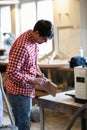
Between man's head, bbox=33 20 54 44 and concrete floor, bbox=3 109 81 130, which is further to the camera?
concrete floor, bbox=3 109 81 130

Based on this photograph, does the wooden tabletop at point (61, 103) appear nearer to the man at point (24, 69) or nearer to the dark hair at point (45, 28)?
the man at point (24, 69)

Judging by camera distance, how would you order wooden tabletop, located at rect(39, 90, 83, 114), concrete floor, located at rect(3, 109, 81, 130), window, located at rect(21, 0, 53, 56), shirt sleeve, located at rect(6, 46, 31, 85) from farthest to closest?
window, located at rect(21, 0, 53, 56) → concrete floor, located at rect(3, 109, 81, 130) → shirt sleeve, located at rect(6, 46, 31, 85) → wooden tabletop, located at rect(39, 90, 83, 114)

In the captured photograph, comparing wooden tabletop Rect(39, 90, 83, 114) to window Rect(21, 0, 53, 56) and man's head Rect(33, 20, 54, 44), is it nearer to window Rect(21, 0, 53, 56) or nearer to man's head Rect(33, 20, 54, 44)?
man's head Rect(33, 20, 54, 44)

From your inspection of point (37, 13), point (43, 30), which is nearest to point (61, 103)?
point (43, 30)

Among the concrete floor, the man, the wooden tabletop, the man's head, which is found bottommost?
the concrete floor

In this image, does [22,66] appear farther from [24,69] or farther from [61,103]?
[61,103]

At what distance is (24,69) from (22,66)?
37 mm

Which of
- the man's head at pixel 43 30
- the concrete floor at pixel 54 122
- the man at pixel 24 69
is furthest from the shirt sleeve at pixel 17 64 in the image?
the concrete floor at pixel 54 122

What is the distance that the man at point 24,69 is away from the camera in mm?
2385

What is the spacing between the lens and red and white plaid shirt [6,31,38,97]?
238 centimetres

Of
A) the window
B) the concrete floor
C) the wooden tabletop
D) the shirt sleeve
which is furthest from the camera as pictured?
the window

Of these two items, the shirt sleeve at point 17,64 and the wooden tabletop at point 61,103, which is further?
the shirt sleeve at point 17,64

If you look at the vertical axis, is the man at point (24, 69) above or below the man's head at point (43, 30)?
below

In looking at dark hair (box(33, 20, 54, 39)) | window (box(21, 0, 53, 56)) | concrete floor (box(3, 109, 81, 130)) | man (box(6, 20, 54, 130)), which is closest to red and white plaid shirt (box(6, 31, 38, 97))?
man (box(6, 20, 54, 130))
